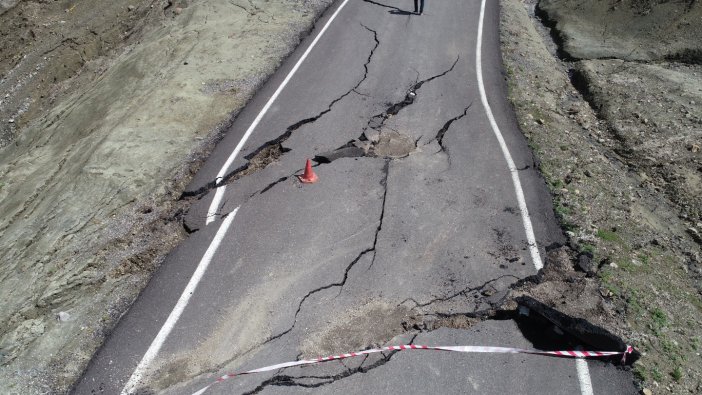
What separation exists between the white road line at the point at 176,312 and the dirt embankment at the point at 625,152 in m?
4.43

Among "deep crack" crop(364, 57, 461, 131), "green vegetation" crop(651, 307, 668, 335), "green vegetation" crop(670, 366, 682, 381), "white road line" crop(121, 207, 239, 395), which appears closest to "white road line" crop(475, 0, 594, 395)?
"green vegetation" crop(670, 366, 682, 381)

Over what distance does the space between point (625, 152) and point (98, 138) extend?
1034 cm

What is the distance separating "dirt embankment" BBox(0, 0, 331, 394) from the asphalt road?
1.66 feet

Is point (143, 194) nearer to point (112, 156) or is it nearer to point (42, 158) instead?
point (112, 156)

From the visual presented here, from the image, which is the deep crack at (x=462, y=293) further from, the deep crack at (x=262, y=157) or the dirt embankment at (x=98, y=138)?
the deep crack at (x=262, y=157)

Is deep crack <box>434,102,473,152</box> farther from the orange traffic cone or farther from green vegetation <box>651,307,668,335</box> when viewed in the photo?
green vegetation <box>651,307,668,335</box>

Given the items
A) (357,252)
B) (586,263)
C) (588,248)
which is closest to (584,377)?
(586,263)

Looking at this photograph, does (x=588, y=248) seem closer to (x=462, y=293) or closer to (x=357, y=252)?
(x=462, y=293)

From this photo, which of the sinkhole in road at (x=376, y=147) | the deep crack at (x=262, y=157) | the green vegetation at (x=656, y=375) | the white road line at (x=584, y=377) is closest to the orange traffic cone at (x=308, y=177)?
the sinkhole in road at (x=376, y=147)

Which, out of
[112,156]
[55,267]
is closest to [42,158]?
[112,156]

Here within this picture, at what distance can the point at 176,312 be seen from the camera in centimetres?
638

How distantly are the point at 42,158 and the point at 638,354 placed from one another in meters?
11.0

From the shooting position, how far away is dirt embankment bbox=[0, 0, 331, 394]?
6500mm

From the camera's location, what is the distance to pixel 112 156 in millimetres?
9180
